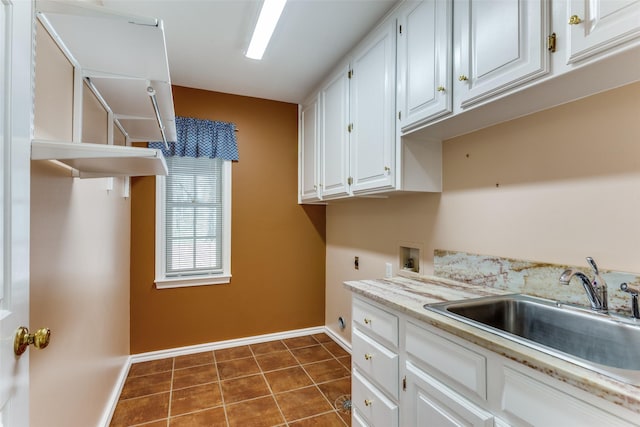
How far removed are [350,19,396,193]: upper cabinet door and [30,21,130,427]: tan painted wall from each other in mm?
1603

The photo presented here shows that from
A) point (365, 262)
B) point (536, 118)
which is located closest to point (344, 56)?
point (536, 118)

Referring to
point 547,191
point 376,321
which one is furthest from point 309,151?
point 547,191

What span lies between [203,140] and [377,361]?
254 centimetres

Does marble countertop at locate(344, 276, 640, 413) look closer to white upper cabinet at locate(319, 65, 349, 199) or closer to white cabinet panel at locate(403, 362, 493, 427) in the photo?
white cabinet panel at locate(403, 362, 493, 427)

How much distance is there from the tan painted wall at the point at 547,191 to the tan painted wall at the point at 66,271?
197cm

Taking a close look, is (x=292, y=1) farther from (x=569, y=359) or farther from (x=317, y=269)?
(x=317, y=269)

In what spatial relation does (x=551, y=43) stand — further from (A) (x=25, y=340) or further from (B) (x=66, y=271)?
(B) (x=66, y=271)

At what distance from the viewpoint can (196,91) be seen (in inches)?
121

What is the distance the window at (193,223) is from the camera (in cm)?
296

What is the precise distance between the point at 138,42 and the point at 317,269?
2.78 m

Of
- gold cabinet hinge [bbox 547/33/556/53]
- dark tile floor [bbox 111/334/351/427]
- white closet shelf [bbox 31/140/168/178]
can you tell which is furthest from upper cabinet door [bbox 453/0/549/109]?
dark tile floor [bbox 111/334/351/427]

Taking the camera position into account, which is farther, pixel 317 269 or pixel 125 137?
pixel 317 269

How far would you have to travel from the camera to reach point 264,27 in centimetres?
202

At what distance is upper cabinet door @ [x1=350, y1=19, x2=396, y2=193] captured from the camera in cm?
189
